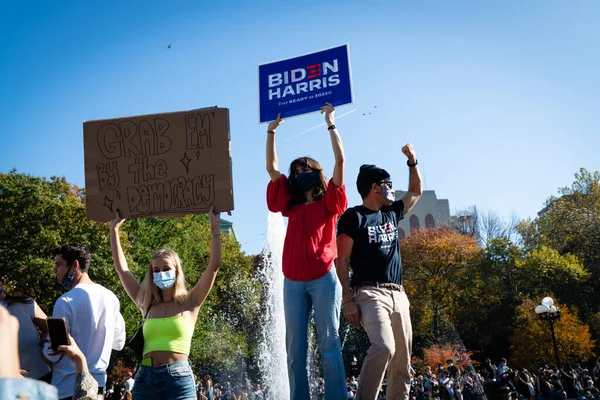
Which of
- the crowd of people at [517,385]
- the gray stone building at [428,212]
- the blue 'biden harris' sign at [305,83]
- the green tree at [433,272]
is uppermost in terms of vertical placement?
the gray stone building at [428,212]

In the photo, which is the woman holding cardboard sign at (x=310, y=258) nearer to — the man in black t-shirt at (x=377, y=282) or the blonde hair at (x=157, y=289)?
the man in black t-shirt at (x=377, y=282)

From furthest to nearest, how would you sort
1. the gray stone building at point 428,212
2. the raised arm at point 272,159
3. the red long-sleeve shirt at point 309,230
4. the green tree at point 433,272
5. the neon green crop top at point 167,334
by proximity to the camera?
the gray stone building at point 428,212
the green tree at point 433,272
the raised arm at point 272,159
the red long-sleeve shirt at point 309,230
the neon green crop top at point 167,334

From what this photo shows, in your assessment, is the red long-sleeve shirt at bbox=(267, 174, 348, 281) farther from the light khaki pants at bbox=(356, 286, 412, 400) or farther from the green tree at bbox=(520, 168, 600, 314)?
the green tree at bbox=(520, 168, 600, 314)

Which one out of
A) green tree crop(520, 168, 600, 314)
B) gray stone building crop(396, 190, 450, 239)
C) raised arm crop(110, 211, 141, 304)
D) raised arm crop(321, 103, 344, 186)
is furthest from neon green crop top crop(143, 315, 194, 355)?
gray stone building crop(396, 190, 450, 239)

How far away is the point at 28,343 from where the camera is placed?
4.26 m

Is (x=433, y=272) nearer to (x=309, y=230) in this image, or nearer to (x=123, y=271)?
(x=309, y=230)

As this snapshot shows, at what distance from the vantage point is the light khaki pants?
14.5 feet

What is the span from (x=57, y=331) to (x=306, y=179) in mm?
2340

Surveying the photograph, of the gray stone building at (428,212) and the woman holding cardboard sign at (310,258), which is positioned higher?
the gray stone building at (428,212)

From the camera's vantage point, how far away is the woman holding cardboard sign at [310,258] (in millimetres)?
4547

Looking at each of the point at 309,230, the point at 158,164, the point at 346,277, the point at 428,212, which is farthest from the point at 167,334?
the point at 428,212

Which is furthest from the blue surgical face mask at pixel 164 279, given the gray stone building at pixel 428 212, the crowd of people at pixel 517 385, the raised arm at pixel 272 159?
the gray stone building at pixel 428 212

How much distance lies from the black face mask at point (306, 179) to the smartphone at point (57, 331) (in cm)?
226

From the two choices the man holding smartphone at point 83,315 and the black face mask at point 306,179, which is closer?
the man holding smartphone at point 83,315
